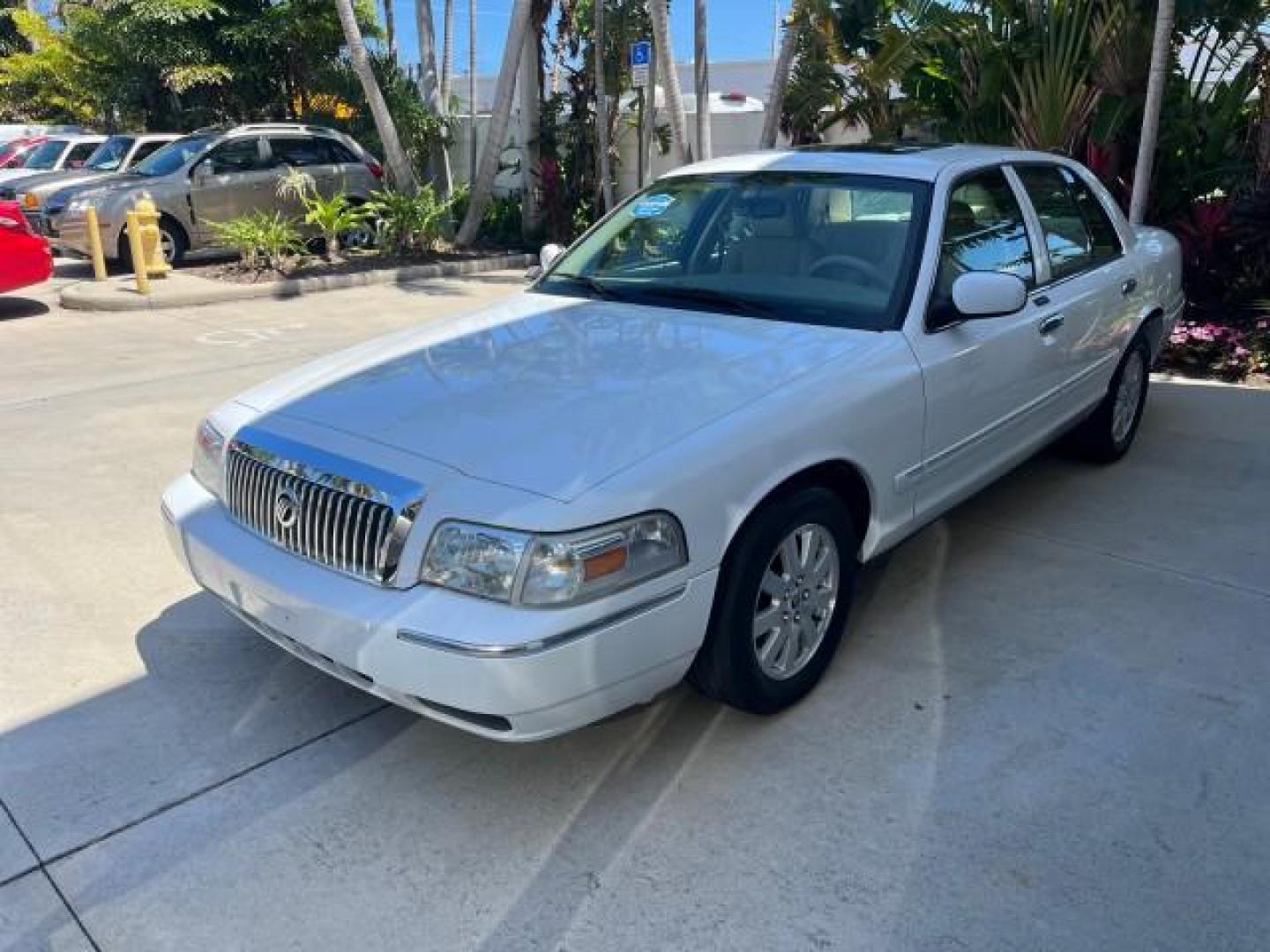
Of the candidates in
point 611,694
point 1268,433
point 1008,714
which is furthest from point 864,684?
point 1268,433

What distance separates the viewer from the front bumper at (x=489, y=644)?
8.23ft

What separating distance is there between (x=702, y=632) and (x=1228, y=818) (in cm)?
147

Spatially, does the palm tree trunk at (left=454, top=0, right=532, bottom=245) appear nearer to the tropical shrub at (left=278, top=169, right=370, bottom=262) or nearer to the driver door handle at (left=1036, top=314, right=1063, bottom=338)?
the tropical shrub at (left=278, top=169, right=370, bottom=262)

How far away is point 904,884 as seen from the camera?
259 centimetres

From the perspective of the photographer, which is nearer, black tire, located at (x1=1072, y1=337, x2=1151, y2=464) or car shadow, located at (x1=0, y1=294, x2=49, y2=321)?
black tire, located at (x1=1072, y1=337, x2=1151, y2=464)

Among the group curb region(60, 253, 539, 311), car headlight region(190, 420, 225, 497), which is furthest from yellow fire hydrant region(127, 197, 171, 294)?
car headlight region(190, 420, 225, 497)

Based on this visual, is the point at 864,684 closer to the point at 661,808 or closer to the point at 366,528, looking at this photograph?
the point at 661,808

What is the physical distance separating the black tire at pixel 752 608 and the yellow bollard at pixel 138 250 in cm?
998

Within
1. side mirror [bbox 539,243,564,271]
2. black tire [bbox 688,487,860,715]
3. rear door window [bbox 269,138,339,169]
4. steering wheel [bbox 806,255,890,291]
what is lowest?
black tire [bbox 688,487,860,715]

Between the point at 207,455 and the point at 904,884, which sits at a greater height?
the point at 207,455

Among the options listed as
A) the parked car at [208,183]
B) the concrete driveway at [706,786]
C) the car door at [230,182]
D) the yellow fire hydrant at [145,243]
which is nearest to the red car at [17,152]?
the parked car at [208,183]

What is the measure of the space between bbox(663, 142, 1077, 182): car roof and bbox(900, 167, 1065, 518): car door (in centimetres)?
12

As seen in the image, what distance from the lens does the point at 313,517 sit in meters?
2.88

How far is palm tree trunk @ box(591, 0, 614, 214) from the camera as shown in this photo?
46.2ft
